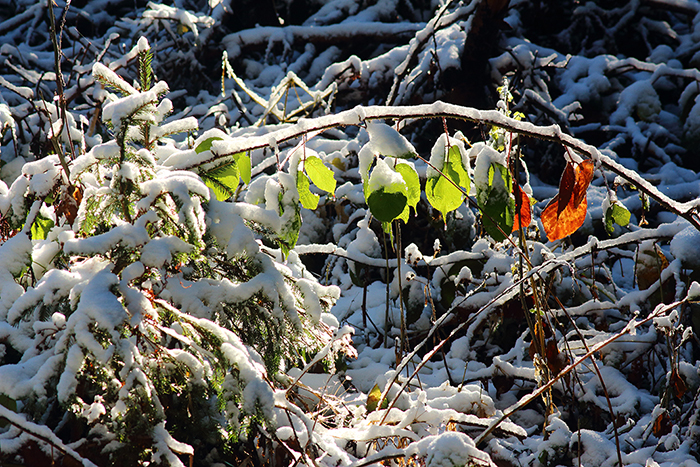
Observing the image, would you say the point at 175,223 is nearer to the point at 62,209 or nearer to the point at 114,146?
the point at 114,146

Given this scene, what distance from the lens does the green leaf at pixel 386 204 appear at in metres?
0.86

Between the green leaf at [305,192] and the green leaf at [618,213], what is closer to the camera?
the green leaf at [305,192]

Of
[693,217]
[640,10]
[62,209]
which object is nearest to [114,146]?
[62,209]

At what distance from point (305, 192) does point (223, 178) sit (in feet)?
Result: 0.68

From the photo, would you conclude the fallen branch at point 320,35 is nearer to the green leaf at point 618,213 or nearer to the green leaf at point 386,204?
the green leaf at point 618,213

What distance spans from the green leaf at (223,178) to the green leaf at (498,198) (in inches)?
21.5

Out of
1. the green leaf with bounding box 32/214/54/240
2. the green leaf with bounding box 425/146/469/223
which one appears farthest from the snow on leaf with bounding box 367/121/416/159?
the green leaf with bounding box 32/214/54/240

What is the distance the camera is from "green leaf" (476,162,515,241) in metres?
0.94

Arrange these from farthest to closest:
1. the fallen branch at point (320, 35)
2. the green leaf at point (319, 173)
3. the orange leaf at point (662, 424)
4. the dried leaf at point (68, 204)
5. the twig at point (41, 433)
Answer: the fallen branch at point (320, 35), the orange leaf at point (662, 424), the dried leaf at point (68, 204), the green leaf at point (319, 173), the twig at point (41, 433)

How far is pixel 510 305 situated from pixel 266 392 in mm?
1388

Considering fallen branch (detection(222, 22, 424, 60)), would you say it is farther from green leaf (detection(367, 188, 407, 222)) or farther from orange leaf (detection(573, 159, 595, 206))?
green leaf (detection(367, 188, 407, 222))

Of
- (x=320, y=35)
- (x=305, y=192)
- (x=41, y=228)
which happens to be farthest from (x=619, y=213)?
(x=320, y=35)

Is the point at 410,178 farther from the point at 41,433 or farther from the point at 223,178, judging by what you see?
the point at 41,433

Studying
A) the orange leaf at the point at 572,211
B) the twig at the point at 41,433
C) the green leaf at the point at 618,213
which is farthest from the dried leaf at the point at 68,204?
the green leaf at the point at 618,213
